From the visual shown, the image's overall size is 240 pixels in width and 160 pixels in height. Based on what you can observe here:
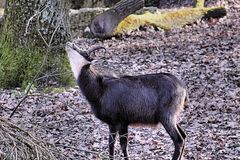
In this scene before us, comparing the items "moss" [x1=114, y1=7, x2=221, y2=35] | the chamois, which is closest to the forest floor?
"moss" [x1=114, y1=7, x2=221, y2=35]

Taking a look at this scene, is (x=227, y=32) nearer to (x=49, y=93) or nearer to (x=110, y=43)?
(x=110, y=43)

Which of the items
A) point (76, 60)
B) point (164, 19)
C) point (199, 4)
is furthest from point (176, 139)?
point (199, 4)

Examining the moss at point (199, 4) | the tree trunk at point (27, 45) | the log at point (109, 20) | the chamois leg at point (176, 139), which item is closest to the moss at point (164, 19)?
the log at point (109, 20)

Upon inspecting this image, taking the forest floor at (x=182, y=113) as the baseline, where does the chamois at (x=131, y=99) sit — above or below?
above

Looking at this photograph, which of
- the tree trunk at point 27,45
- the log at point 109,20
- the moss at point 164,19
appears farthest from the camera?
the moss at point 164,19

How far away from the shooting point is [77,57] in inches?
229

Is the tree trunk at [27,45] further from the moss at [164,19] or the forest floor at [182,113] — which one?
the moss at [164,19]

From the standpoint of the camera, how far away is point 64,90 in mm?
8938

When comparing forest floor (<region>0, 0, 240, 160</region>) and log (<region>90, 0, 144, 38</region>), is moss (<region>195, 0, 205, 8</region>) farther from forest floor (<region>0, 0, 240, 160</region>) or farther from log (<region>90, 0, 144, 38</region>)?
log (<region>90, 0, 144, 38</region>)

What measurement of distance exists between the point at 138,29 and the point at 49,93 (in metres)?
5.37

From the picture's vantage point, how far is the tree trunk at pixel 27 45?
913cm

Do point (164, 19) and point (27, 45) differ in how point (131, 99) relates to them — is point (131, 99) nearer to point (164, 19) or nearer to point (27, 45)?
point (27, 45)

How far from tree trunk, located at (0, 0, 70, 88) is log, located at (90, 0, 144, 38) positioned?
361 cm

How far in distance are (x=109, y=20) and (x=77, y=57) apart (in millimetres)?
7338
